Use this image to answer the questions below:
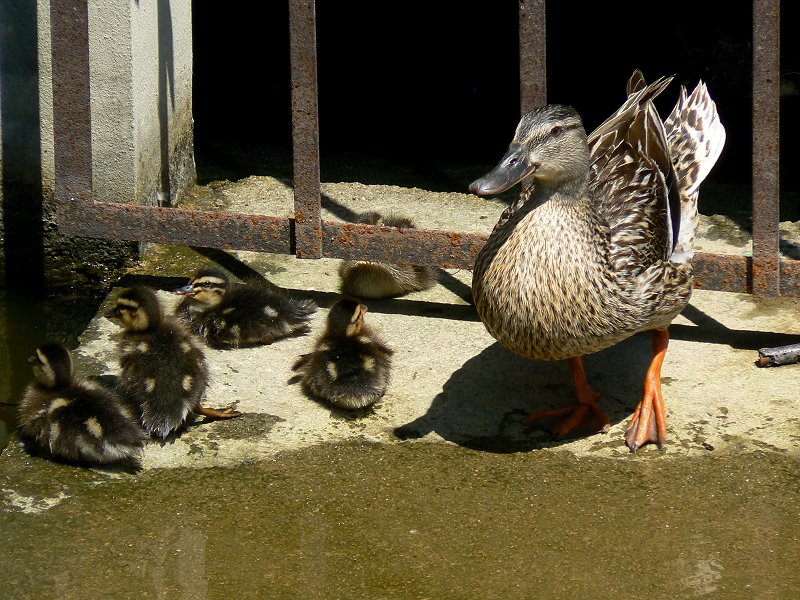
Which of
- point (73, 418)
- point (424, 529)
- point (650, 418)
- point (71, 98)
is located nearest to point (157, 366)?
point (73, 418)

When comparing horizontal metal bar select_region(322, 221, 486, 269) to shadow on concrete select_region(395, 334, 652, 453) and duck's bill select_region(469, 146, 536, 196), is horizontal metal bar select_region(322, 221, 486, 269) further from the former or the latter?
duck's bill select_region(469, 146, 536, 196)

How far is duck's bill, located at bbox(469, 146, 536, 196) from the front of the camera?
12.6 feet

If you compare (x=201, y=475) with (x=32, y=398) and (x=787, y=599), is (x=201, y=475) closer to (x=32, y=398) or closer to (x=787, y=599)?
(x=32, y=398)

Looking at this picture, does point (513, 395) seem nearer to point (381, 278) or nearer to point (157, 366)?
point (381, 278)

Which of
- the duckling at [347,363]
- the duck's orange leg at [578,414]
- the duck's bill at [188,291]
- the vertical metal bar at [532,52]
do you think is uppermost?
the vertical metal bar at [532,52]

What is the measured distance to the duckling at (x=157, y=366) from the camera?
169 inches

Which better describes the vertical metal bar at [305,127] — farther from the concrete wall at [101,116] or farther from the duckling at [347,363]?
the concrete wall at [101,116]

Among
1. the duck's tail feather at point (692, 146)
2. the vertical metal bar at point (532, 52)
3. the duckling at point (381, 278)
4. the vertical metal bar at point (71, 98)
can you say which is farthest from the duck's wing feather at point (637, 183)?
the vertical metal bar at point (71, 98)

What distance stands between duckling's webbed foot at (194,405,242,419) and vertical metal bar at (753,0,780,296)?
2.11m

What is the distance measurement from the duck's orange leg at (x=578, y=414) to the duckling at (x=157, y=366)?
45.6 inches

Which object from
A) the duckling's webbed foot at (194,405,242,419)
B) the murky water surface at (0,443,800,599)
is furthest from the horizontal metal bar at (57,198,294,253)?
the murky water surface at (0,443,800,599)

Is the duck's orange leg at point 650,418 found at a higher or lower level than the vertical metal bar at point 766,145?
lower

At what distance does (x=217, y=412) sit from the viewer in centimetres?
446

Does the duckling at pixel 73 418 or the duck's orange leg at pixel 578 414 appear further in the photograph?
the duck's orange leg at pixel 578 414
